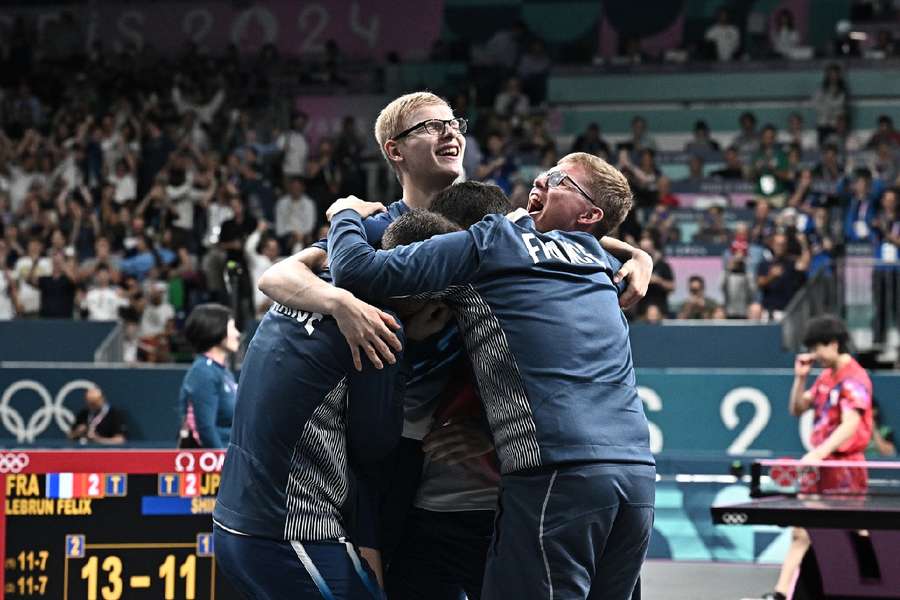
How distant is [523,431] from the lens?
13.3ft

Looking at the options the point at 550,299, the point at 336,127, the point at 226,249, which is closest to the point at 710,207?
the point at 226,249

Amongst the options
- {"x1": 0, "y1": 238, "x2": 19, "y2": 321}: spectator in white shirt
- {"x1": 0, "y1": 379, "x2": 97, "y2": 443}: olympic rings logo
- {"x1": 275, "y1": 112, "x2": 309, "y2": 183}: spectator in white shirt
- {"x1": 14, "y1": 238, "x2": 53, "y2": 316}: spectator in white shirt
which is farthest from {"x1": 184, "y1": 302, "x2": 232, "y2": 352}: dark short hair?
{"x1": 275, "y1": 112, "x2": 309, "y2": 183}: spectator in white shirt

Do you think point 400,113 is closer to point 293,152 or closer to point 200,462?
point 200,462

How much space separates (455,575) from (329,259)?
1.12 meters

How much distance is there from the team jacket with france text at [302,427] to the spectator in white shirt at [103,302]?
15033 millimetres

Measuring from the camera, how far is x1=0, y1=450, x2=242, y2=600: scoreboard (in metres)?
6.71

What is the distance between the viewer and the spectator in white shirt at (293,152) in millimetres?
22891

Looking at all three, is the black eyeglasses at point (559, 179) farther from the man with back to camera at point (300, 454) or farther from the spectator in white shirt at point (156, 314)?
the spectator in white shirt at point (156, 314)

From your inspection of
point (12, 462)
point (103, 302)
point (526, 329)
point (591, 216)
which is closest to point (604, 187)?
point (591, 216)

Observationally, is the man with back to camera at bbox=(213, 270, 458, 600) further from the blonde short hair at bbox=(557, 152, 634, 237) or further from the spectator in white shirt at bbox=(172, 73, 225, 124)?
the spectator in white shirt at bbox=(172, 73, 225, 124)

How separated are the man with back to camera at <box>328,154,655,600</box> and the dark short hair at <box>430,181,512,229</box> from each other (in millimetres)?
127

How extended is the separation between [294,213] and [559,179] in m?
16.4

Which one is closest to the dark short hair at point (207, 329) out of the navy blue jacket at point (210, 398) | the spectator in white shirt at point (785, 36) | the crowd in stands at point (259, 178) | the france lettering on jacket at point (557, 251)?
the navy blue jacket at point (210, 398)

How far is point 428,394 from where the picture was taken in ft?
14.7
